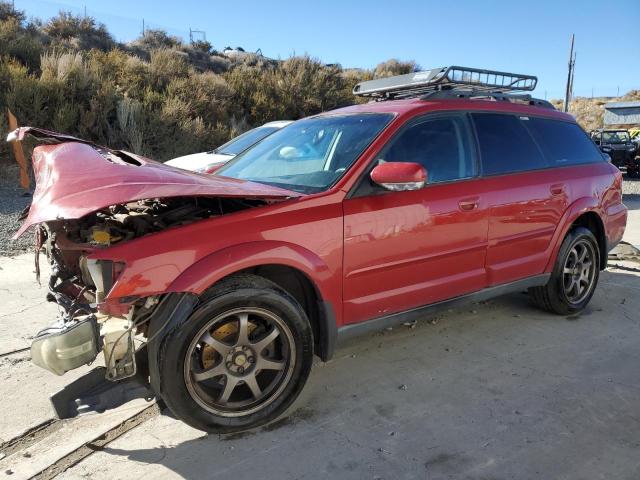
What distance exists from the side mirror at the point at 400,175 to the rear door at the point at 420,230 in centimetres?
12

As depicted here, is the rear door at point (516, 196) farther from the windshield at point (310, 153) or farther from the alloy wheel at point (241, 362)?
the alloy wheel at point (241, 362)

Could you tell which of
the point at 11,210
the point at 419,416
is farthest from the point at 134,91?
the point at 419,416

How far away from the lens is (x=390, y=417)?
3.03 metres

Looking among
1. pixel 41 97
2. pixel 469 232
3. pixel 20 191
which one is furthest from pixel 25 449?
pixel 41 97

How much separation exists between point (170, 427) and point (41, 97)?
11.8 metres

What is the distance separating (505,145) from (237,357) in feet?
8.76

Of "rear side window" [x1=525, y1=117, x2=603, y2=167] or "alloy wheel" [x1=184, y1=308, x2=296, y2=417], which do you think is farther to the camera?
"rear side window" [x1=525, y1=117, x2=603, y2=167]

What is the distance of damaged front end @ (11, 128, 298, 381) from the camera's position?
8.05 feet

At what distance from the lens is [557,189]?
437 centimetres

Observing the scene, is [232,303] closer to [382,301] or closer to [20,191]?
[382,301]

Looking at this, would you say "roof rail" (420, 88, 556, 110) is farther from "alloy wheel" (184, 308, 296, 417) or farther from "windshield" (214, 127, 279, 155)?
"windshield" (214, 127, 279, 155)

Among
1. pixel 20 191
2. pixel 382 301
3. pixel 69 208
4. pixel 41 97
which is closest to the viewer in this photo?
pixel 69 208

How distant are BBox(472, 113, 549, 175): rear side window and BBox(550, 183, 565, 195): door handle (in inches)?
7.4

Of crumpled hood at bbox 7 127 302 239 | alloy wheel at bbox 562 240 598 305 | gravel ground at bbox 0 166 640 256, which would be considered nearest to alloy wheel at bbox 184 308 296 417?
crumpled hood at bbox 7 127 302 239
